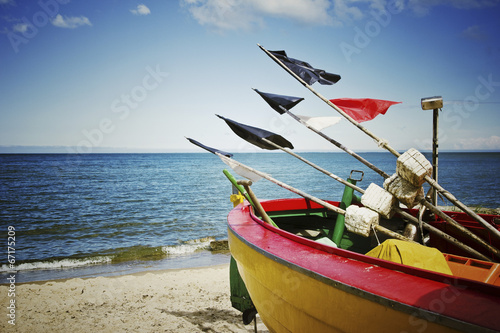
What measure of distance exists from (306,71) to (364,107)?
3.80ft

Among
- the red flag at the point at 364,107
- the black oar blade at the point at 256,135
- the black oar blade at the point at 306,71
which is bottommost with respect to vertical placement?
the black oar blade at the point at 256,135

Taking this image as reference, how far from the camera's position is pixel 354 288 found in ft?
6.53

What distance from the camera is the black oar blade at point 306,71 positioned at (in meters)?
4.73

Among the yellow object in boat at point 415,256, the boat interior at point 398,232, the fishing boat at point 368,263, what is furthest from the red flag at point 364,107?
the yellow object in boat at point 415,256

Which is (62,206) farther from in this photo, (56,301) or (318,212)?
(318,212)

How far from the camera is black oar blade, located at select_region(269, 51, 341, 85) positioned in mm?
4730

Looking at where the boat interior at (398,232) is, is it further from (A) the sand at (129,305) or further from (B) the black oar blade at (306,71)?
(B) the black oar blade at (306,71)

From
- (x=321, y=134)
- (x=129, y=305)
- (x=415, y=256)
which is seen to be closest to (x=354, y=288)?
(x=415, y=256)

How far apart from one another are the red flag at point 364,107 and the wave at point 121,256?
7.88 meters

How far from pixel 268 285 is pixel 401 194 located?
1702 millimetres

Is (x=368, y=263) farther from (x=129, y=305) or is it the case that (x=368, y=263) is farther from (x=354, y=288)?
(x=129, y=305)

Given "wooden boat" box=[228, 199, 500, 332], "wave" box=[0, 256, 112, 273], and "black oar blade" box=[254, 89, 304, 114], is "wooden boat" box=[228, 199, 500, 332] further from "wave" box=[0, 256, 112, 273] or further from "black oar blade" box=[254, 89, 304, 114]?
"wave" box=[0, 256, 112, 273]

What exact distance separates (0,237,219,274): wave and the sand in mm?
1840

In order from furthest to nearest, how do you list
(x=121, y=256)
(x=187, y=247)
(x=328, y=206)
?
(x=187, y=247)
(x=121, y=256)
(x=328, y=206)
